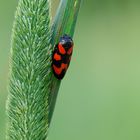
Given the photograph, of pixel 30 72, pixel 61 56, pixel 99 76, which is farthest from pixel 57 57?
pixel 99 76

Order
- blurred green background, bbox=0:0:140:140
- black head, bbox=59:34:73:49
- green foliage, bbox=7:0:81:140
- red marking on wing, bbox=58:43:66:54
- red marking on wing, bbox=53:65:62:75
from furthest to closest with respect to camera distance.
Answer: blurred green background, bbox=0:0:140:140, red marking on wing, bbox=58:43:66:54, black head, bbox=59:34:73:49, red marking on wing, bbox=53:65:62:75, green foliage, bbox=7:0:81:140

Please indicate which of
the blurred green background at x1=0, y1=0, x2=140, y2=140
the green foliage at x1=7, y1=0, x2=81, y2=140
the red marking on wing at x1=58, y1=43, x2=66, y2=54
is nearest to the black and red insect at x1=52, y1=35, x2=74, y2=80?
the red marking on wing at x1=58, y1=43, x2=66, y2=54

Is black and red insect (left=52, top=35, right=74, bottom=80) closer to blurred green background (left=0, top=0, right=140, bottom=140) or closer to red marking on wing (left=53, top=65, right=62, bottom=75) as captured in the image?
red marking on wing (left=53, top=65, right=62, bottom=75)

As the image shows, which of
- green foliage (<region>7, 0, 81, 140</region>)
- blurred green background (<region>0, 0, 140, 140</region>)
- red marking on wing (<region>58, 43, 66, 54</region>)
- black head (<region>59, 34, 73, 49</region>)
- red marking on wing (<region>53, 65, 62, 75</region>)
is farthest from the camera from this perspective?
blurred green background (<region>0, 0, 140, 140</region>)

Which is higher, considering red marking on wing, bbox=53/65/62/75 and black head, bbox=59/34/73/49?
black head, bbox=59/34/73/49

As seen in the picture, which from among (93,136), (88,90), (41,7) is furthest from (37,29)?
(88,90)

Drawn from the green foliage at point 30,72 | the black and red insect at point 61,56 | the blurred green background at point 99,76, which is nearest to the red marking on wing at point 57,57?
the black and red insect at point 61,56

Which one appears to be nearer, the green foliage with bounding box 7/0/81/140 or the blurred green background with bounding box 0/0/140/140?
the green foliage with bounding box 7/0/81/140
